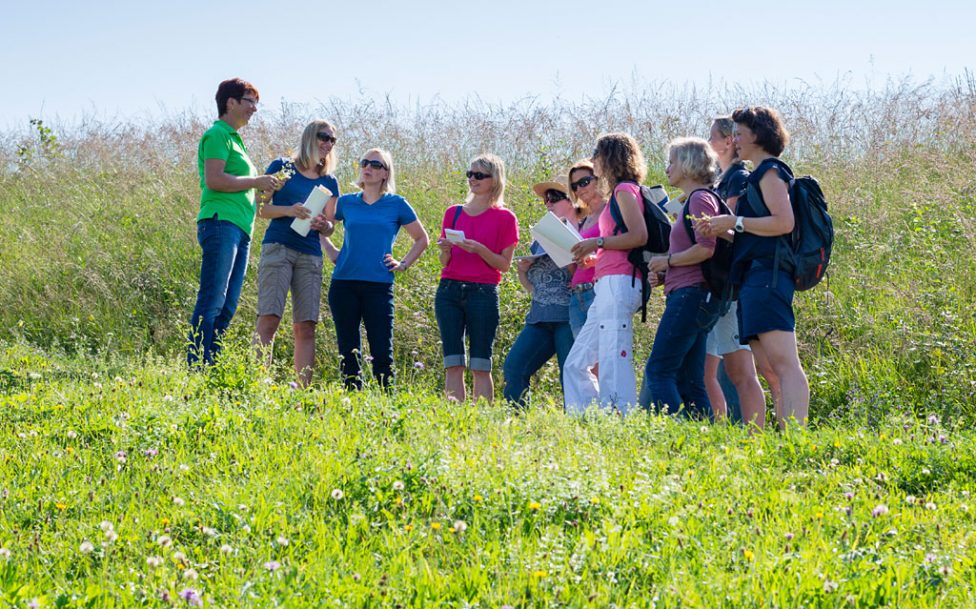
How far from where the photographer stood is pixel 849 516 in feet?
12.9

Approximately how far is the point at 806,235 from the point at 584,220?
6.68ft

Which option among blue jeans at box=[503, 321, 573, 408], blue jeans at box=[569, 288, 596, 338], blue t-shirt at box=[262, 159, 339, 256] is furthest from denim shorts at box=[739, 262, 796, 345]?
blue t-shirt at box=[262, 159, 339, 256]

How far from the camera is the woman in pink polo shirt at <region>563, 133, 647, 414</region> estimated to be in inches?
247

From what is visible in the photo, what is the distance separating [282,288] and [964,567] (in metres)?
5.36

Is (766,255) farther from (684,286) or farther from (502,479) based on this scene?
(502,479)

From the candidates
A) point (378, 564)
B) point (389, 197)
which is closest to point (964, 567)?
point (378, 564)

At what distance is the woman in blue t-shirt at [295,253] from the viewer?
7688mm

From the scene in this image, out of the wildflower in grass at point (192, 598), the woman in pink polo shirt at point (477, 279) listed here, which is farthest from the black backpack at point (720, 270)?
the wildflower in grass at point (192, 598)

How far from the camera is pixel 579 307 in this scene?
23.1ft

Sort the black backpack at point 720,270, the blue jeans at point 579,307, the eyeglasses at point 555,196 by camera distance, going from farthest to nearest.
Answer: the eyeglasses at point 555,196 < the blue jeans at point 579,307 < the black backpack at point 720,270

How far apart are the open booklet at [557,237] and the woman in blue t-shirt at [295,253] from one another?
72.2 inches

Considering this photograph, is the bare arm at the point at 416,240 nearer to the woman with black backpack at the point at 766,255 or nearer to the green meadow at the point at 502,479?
the green meadow at the point at 502,479

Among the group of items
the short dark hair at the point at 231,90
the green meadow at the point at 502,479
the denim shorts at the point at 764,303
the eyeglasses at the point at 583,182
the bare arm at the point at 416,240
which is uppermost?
the short dark hair at the point at 231,90

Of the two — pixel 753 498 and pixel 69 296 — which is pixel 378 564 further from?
pixel 69 296
